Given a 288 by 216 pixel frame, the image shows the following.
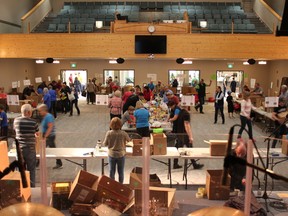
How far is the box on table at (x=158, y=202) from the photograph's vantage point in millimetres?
4727

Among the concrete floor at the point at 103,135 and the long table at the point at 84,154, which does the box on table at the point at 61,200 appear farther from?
the concrete floor at the point at 103,135

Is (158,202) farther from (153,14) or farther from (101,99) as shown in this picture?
(153,14)

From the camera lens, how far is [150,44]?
17.1 metres

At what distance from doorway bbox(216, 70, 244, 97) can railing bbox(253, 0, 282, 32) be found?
364 centimetres

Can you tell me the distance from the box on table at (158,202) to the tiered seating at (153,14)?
1818 centimetres

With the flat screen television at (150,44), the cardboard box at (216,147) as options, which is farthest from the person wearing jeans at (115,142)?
the flat screen television at (150,44)

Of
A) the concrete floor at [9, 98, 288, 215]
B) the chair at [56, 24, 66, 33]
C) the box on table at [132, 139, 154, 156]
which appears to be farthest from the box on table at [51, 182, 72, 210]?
the chair at [56, 24, 66, 33]

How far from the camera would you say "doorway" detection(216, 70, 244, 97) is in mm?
24094

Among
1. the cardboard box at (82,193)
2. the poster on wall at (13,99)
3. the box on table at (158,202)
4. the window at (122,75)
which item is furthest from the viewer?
the window at (122,75)

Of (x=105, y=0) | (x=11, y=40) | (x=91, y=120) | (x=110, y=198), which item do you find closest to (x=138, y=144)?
(x=110, y=198)

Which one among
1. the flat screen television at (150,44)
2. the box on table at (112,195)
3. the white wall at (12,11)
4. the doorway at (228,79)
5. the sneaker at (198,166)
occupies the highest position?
the white wall at (12,11)

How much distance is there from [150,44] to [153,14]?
30.3ft

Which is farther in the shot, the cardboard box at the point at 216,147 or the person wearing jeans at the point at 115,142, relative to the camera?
the cardboard box at the point at 216,147

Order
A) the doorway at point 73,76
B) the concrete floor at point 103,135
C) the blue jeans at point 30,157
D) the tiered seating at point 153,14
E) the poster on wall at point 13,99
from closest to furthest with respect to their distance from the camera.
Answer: the blue jeans at point 30,157
the concrete floor at point 103,135
the poster on wall at point 13,99
the tiered seating at point 153,14
the doorway at point 73,76
